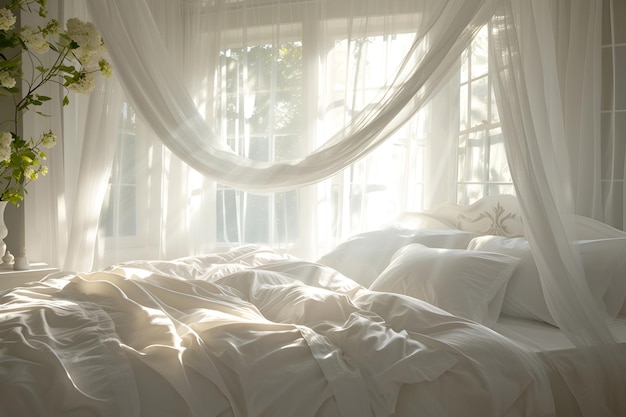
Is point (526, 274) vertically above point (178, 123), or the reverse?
point (178, 123)

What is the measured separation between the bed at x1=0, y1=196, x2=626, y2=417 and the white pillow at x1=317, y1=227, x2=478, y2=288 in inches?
13.1

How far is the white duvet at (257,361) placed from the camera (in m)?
Result: 1.48

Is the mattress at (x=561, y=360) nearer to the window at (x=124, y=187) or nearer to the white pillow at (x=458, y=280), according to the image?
the white pillow at (x=458, y=280)

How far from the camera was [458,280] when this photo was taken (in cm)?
234

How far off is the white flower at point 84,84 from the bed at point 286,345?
889 millimetres

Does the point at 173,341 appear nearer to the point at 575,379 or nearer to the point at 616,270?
the point at 575,379

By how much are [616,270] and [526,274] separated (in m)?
0.32

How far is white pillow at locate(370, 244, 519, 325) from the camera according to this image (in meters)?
2.27

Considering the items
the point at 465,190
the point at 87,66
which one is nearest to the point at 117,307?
the point at 87,66

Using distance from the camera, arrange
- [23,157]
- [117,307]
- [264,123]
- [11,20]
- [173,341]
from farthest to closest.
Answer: [264,123]
[23,157]
[11,20]
[117,307]
[173,341]

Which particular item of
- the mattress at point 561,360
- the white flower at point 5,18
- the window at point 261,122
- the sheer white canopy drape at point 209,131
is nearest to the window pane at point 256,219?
the window at point 261,122

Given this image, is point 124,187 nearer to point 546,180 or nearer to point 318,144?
point 318,144

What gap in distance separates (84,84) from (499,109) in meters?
1.86

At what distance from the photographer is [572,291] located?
193 centimetres
